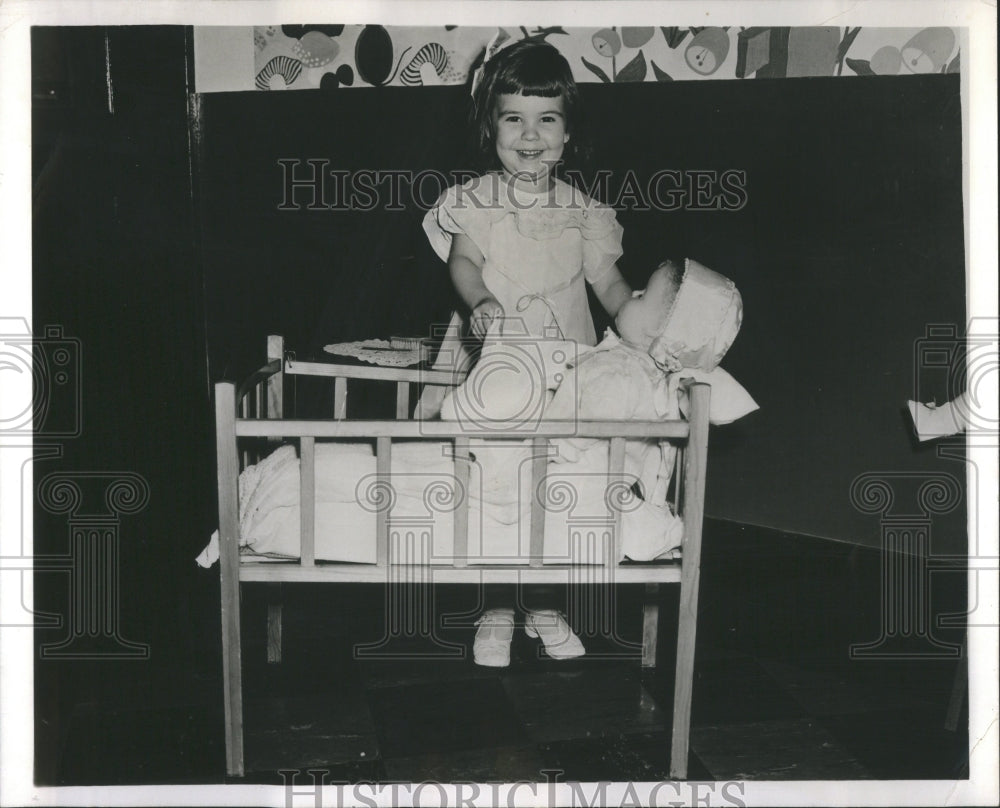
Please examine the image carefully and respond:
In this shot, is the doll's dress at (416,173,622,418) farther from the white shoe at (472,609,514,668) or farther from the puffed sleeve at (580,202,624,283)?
the white shoe at (472,609,514,668)

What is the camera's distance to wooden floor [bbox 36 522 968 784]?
1869 millimetres

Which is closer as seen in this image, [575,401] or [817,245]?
[575,401]

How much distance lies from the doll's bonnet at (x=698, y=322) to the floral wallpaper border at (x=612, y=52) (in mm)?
488

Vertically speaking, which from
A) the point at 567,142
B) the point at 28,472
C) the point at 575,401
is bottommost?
the point at 28,472

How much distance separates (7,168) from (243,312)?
1.82 ft

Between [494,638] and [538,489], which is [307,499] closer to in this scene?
[538,489]

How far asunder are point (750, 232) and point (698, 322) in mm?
391

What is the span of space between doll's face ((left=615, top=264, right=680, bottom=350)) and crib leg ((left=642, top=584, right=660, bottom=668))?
1.92ft

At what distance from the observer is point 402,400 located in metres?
2.23

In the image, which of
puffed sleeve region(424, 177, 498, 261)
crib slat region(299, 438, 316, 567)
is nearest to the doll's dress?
puffed sleeve region(424, 177, 498, 261)

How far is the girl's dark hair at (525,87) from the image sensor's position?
6.55 ft

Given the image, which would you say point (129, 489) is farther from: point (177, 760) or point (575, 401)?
point (575, 401)

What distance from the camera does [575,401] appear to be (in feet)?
6.21

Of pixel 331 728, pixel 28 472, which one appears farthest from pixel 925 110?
pixel 28 472
